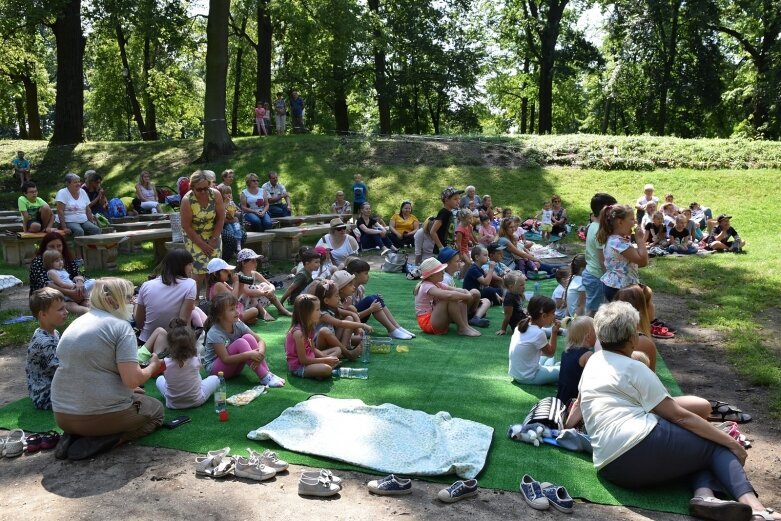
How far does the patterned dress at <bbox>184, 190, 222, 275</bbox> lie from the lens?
25.9ft

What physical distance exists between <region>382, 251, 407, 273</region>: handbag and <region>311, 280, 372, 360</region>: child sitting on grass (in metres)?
5.77

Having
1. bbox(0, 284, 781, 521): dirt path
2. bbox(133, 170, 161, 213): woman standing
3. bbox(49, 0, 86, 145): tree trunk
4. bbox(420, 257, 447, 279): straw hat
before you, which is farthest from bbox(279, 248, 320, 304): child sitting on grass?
bbox(49, 0, 86, 145): tree trunk

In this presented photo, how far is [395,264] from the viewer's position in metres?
12.8

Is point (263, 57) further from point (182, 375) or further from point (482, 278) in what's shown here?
point (182, 375)

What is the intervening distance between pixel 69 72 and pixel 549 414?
20.3 metres

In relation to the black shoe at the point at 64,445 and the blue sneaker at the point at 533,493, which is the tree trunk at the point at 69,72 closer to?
the black shoe at the point at 64,445

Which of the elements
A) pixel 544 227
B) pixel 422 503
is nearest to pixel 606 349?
pixel 422 503

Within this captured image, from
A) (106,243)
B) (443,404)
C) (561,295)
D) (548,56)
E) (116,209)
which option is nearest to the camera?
(443,404)

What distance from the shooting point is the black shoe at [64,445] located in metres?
4.46

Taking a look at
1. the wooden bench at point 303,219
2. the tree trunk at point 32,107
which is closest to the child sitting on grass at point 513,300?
the wooden bench at point 303,219

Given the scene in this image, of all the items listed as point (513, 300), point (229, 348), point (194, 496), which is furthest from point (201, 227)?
point (194, 496)

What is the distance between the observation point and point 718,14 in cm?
2817

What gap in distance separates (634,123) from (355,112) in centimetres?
1790

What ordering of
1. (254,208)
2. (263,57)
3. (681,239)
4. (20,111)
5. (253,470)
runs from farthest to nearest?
(20,111)
(263,57)
(681,239)
(254,208)
(253,470)
